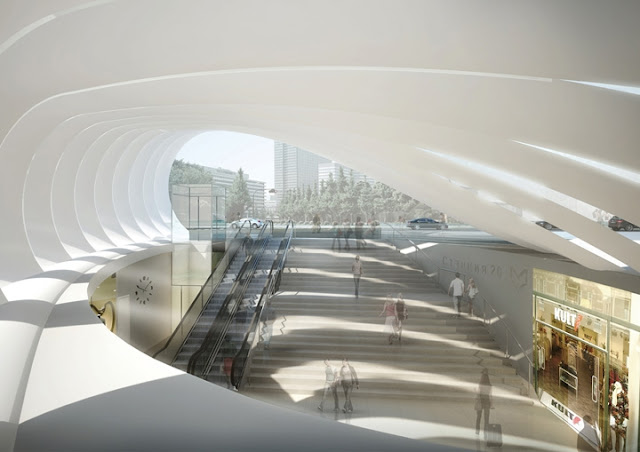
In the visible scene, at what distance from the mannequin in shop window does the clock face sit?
14.7 meters

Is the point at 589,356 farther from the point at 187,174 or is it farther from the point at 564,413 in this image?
the point at 187,174

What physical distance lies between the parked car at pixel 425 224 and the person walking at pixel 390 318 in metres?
4.45

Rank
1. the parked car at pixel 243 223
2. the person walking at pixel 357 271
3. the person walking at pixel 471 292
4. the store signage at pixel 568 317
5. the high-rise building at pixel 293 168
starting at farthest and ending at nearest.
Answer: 1. the high-rise building at pixel 293 168
2. the parked car at pixel 243 223
3. the person walking at pixel 357 271
4. the person walking at pixel 471 292
5. the store signage at pixel 568 317

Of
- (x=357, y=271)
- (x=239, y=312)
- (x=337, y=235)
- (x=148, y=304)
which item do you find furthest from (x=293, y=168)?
(x=239, y=312)

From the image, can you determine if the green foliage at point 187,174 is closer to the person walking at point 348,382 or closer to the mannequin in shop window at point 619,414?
the person walking at point 348,382

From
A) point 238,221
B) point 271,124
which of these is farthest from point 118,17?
point 238,221

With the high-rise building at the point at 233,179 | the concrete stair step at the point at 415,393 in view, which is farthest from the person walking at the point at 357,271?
the high-rise building at the point at 233,179

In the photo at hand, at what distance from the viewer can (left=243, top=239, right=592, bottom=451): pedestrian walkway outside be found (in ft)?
33.1

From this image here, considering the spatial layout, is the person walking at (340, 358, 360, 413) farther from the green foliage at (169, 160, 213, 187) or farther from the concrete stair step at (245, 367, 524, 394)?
the green foliage at (169, 160, 213, 187)

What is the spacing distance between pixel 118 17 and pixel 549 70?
3.97m

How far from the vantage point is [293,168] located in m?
34.2

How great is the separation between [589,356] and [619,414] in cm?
136

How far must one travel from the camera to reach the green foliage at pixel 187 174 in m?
33.9

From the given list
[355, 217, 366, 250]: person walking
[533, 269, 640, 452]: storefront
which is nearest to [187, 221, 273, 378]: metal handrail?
[355, 217, 366, 250]: person walking
